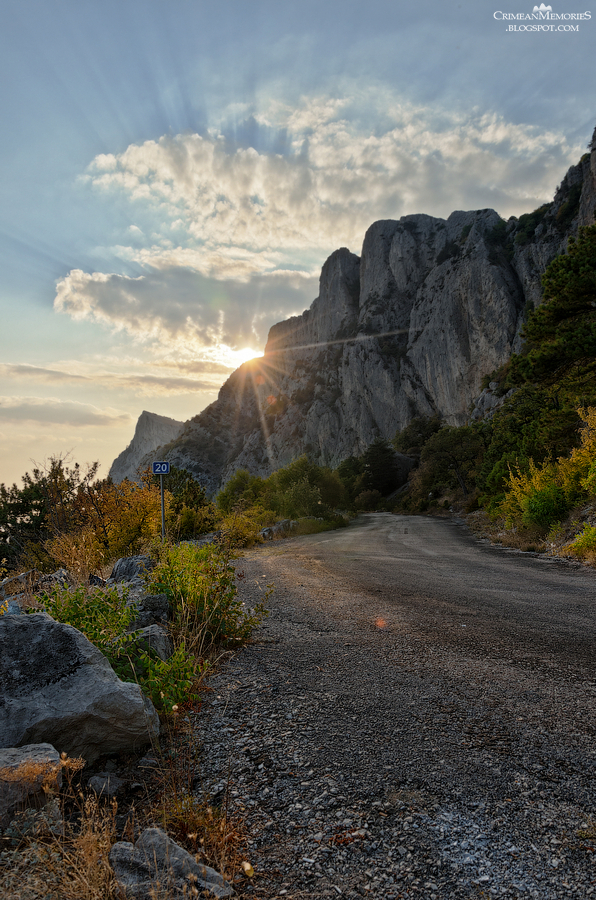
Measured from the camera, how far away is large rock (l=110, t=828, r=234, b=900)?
1.65 metres

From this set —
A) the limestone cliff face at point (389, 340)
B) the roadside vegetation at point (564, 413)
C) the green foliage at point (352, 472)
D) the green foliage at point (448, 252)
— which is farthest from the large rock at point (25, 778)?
the green foliage at point (448, 252)

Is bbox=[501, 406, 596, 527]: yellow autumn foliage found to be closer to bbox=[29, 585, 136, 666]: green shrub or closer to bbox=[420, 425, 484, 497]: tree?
bbox=[29, 585, 136, 666]: green shrub

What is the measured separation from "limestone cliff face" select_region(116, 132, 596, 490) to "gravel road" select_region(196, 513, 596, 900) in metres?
60.1

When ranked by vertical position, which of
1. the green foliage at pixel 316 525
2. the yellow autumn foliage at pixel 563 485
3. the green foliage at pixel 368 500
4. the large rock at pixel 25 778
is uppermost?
the yellow autumn foliage at pixel 563 485

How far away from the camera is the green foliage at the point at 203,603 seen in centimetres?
459

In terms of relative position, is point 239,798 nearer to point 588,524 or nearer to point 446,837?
point 446,837

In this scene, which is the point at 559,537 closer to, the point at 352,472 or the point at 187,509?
the point at 187,509

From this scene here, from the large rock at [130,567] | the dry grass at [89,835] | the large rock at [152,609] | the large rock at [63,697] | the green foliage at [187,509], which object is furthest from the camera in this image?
the green foliage at [187,509]

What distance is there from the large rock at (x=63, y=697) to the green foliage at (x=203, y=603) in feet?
5.12

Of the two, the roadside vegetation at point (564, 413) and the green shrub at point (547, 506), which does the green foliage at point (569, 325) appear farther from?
the green shrub at point (547, 506)

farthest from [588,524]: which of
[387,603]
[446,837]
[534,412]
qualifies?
[534,412]

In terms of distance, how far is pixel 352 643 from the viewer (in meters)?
4.76

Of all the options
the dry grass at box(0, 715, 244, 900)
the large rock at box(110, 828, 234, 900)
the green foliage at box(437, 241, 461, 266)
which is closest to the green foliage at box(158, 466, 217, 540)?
the dry grass at box(0, 715, 244, 900)

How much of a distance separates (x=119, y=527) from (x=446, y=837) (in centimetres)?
1114
